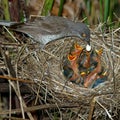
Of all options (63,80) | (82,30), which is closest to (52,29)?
(82,30)

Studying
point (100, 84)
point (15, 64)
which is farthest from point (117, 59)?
point (15, 64)

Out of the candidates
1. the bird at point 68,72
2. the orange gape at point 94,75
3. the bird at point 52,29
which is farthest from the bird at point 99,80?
the bird at point 52,29

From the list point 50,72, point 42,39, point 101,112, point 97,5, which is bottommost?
point 101,112

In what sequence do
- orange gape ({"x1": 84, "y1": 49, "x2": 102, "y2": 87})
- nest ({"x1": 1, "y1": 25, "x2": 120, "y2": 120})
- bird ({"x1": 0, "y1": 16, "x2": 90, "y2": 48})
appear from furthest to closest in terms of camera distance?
1. bird ({"x1": 0, "y1": 16, "x2": 90, "y2": 48})
2. orange gape ({"x1": 84, "y1": 49, "x2": 102, "y2": 87})
3. nest ({"x1": 1, "y1": 25, "x2": 120, "y2": 120})

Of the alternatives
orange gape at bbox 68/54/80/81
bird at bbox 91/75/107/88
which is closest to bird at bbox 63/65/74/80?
orange gape at bbox 68/54/80/81

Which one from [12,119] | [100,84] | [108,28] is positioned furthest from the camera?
[108,28]

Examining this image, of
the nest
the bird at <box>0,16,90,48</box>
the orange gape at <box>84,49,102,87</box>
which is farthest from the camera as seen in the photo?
the bird at <box>0,16,90,48</box>

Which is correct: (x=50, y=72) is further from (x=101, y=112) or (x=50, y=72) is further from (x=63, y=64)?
(x=101, y=112)

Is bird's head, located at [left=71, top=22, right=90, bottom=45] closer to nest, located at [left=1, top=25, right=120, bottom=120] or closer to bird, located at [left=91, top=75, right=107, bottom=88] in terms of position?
nest, located at [left=1, top=25, right=120, bottom=120]
